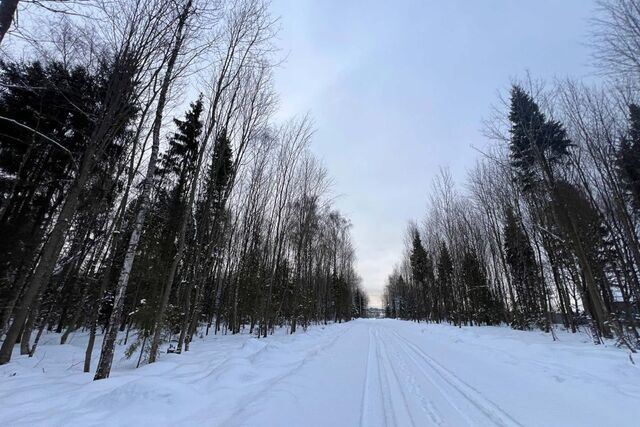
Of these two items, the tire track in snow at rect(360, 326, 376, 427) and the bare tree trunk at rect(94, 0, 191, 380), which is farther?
the bare tree trunk at rect(94, 0, 191, 380)

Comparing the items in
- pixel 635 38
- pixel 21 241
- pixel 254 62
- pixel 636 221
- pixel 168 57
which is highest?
pixel 254 62

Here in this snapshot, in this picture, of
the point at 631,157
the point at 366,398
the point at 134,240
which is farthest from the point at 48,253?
Result: the point at 631,157

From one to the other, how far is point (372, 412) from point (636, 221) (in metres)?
19.4

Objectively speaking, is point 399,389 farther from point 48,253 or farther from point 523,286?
point 523,286

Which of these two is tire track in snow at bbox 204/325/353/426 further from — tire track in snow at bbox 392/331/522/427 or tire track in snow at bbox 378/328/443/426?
tire track in snow at bbox 392/331/522/427

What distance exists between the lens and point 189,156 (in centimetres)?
1734

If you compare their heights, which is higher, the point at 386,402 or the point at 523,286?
the point at 523,286

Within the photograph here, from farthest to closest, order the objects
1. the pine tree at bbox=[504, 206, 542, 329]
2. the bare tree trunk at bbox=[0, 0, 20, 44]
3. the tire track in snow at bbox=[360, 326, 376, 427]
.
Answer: the pine tree at bbox=[504, 206, 542, 329] < the bare tree trunk at bbox=[0, 0, 20, 44] < the tire track in snow at bbox=[360, 326, 376, 427]

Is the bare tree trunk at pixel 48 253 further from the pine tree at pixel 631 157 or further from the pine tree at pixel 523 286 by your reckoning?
the pine tree at pixel 523 286

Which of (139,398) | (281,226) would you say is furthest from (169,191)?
(139,398)

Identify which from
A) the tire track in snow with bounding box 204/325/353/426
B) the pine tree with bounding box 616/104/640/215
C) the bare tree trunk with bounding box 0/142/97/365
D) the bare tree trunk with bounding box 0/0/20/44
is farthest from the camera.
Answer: the pine tree with bounding box 616/104/640/215

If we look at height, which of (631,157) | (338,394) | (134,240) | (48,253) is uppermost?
(631,157)

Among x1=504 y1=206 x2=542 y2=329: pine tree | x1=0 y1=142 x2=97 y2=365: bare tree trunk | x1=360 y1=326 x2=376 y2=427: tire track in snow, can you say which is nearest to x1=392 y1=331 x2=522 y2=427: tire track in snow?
x1=360 y1=326 x2=376 y2=427: tire track in snow

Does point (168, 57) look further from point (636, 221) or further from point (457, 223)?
point (457, 223)
